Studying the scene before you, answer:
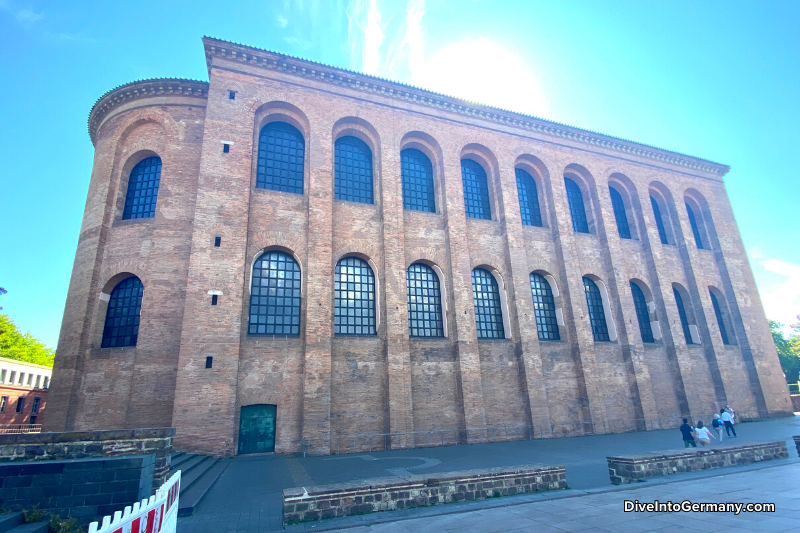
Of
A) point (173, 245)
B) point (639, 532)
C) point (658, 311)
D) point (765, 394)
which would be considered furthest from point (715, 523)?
point (765, 394)

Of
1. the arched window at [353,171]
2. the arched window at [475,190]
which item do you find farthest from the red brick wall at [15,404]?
the arched window at [475,190]

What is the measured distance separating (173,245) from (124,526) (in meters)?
12.7

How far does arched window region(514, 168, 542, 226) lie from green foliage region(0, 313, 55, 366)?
149ft

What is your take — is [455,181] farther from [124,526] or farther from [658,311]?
[124,526]

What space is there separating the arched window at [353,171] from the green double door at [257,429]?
27.9ft

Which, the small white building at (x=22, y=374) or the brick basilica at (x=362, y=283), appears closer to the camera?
the brick basilica at (x=362, y=283)

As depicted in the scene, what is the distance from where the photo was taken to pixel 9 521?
4242mm

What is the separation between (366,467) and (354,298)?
21.0 feet

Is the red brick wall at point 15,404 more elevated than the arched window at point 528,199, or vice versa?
the arched window at point 528,199

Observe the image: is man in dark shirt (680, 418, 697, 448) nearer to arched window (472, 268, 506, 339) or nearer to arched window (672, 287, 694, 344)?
arched window (472, 268, 506, 339)

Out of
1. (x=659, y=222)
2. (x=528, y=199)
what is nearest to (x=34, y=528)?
(x=528, y=199)

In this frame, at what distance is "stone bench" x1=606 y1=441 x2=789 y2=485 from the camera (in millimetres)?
7324

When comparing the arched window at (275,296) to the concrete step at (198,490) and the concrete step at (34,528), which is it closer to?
the concrete step at (198,490)

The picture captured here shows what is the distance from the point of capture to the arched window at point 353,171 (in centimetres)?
1653
